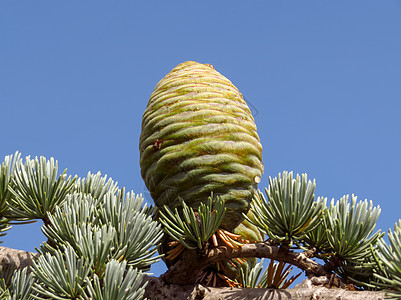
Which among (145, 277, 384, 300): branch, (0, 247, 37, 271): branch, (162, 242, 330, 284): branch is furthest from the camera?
(0, 247, 37, 271): branch

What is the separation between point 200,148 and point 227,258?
1.23ft

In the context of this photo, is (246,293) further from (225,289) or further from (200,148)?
(200,148)

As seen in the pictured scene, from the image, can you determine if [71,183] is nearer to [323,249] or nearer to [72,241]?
[72,241]

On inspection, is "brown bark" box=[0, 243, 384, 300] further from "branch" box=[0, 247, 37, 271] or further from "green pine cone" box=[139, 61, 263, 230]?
"green pine cone" box=[139, 61, 263, 230]

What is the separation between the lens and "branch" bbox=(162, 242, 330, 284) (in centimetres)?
168

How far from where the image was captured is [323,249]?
170cm

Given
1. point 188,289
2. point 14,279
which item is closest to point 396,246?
point 188,289

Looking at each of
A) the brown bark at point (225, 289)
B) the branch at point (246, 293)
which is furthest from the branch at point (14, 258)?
the branch at point (246, 293)

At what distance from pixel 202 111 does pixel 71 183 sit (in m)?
0.54

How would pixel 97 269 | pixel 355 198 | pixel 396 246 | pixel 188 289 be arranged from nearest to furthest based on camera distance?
1. pixel 396 246
2. pixel 97 269
3. pixel 355 198
4. pixel 188 289

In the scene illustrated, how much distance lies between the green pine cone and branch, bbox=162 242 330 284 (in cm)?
13

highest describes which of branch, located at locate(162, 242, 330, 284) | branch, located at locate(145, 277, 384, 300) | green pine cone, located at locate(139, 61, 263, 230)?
green pine cone, located at locate(139, 61, 263, 230)

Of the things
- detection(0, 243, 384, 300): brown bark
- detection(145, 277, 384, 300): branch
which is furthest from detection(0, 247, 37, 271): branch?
detection(145, 277, 384, 300): branch

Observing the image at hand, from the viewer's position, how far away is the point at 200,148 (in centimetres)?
179
